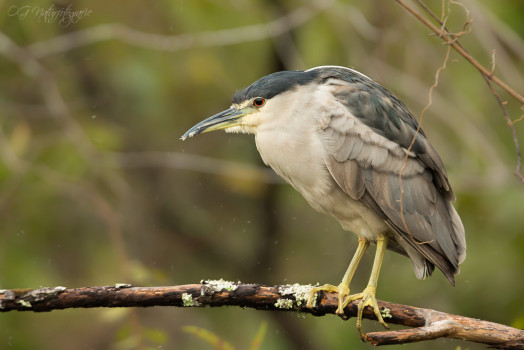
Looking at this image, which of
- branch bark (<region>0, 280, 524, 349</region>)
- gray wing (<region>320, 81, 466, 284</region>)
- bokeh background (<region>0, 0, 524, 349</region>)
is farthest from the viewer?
bokeh background (<region>0, 0, 524, 349</region>)

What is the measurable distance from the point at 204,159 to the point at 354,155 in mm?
2810

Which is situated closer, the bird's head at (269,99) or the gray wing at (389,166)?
the gray wing at (389,166)

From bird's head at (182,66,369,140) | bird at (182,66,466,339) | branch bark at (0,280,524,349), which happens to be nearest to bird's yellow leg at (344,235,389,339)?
bird at (182,66,466,339)

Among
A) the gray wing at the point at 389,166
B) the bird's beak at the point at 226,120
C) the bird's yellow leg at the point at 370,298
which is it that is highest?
the bird's beak at the point at 226,120

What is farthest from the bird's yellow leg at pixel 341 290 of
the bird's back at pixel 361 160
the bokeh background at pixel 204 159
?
the bokeh background at pixel 204 159

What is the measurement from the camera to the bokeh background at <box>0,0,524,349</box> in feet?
17.7

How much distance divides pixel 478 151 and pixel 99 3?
340cm

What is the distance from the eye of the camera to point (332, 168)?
10.9 ft

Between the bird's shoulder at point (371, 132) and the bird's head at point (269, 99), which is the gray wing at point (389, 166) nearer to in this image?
the bird's shoulder at point (371, 132)

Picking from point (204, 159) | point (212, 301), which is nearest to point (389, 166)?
point (212, 301)

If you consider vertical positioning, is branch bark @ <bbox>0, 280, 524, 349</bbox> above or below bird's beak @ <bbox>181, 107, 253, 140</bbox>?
below

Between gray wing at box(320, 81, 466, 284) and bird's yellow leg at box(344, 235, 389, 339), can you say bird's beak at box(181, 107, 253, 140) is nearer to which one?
gray wing at box(320, 81, 466, 284)

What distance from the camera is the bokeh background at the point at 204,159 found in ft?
17.7

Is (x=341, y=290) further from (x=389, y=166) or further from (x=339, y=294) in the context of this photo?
(x=389, y=166)
